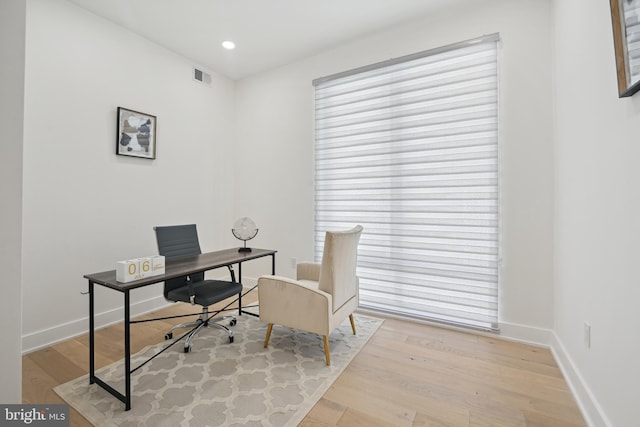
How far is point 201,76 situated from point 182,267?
9.25 ft

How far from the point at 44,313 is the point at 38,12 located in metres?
2.57

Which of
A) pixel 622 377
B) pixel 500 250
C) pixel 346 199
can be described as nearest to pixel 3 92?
pixel 346 199

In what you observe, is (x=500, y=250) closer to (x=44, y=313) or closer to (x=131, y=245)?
(x=131, y=245)

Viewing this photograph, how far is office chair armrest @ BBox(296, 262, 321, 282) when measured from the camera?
2.82 meters

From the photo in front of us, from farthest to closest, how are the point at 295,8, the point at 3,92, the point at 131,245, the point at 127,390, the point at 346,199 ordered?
1. the point at 346,199
2. the point at 131,245
3. the point at 295,8
4. the point at 127,390
5. the point at 3,92

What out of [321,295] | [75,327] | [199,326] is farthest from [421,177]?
[75,327]

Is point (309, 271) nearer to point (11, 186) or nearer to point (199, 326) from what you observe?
point (199, 326)

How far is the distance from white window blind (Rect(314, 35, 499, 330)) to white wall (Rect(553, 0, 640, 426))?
0.55 m

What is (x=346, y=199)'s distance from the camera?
3324 millimetres

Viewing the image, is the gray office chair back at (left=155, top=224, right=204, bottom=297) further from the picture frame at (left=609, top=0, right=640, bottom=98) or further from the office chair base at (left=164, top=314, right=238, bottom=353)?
the picture frame at (left=609, top=0, right=640, bottom=98)

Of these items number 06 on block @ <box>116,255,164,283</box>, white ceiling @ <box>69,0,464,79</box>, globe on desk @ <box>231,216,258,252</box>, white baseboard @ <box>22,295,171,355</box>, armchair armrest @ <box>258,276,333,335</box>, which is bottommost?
white baseboard @ <box>22,295,171,355</box>

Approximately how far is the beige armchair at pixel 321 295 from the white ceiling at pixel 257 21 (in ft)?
7.14

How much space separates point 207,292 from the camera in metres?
2.40

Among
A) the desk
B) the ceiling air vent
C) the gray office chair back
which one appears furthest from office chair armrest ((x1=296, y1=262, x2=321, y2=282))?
the ceiling air vent
